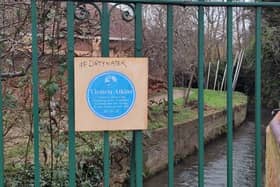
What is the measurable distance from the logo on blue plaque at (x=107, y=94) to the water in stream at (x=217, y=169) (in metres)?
7.24

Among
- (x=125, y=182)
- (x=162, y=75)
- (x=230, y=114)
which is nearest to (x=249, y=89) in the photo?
(x=162, y=75)

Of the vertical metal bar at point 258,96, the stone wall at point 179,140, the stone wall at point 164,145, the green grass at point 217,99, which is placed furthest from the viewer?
the green grass at point 217,99

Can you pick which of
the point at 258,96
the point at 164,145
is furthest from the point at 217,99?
the point at 258,96

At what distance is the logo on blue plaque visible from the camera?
2.01 m

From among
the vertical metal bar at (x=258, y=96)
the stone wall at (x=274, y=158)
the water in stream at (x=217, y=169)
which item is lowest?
the water in stream at (x=217, y=169)

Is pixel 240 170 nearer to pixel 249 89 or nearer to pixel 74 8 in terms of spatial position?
pixel 74 8

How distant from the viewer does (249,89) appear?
20.9 m

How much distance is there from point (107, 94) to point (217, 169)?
8858mm

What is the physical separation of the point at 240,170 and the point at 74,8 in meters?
8.66

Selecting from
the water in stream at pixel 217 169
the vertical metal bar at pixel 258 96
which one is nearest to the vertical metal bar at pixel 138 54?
the vertical metal bar at pixel 258 96

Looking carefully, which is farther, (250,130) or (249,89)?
(249,89)

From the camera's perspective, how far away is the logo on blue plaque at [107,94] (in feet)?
6.60

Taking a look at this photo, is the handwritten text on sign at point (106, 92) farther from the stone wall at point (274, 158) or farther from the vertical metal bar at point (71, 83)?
the stone wall at point (274, 158)

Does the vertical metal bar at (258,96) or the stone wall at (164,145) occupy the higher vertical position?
the vertical metal bar at (258,96)
